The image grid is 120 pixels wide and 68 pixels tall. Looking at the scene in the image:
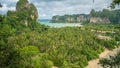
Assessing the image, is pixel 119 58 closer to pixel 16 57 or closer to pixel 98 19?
pixel 16 57

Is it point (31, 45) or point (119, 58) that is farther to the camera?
point (31, 45)

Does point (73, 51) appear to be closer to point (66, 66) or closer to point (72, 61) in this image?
point (72, 61)

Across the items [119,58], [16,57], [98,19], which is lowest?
[98,19]

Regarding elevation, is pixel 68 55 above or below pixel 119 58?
below

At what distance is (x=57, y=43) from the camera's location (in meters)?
57.5

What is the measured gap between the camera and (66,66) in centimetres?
4297

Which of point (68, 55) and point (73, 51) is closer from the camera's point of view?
point (68, 55)

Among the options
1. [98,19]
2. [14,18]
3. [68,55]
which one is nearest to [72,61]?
[68,55]

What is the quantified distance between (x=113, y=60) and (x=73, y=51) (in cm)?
4540

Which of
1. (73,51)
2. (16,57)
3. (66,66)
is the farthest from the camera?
(73,51)

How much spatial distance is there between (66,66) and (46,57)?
4894mm

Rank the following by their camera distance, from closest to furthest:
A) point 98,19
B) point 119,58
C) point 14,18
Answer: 1. point 119,58
2. point 14,18
3. point 98,19

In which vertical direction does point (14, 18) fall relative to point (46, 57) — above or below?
above

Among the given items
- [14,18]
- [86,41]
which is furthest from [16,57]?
[14,18]
